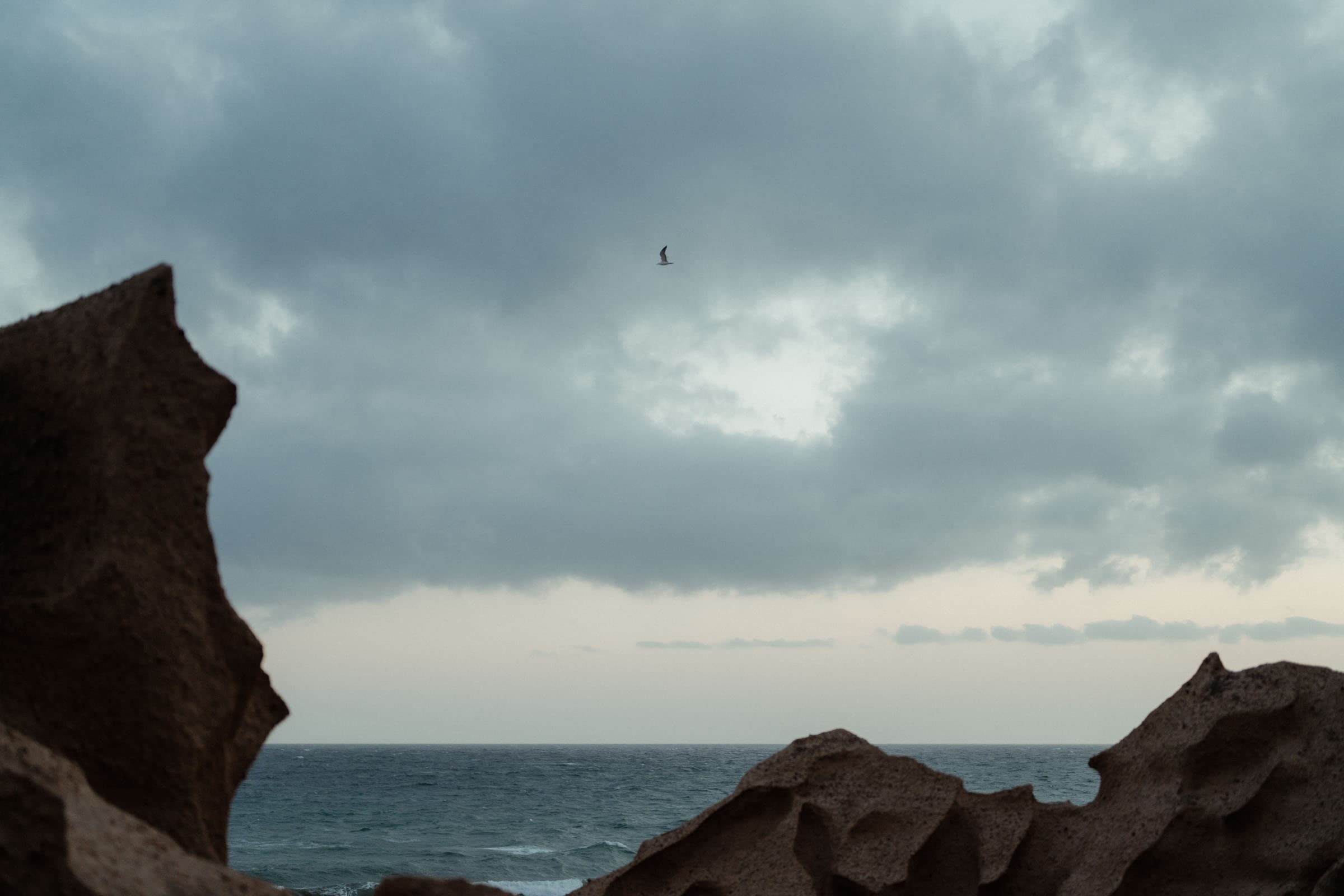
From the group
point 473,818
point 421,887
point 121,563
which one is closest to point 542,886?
point 473,818

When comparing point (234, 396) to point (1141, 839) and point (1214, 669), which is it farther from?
point (1214, 669)

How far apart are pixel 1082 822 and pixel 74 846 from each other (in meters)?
7.57

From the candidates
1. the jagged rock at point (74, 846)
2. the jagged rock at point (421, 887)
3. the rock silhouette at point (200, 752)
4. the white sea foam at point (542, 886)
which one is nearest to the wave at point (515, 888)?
the white sea foam at point (542, 886)

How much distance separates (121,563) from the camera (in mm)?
4516

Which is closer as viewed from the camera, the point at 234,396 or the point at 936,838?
the point at 234,396

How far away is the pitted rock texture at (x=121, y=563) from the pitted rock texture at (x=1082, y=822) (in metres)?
4.43

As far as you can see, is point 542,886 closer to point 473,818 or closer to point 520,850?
point 520,850

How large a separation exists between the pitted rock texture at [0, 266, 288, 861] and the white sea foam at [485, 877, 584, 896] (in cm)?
1999

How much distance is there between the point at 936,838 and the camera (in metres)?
8.55

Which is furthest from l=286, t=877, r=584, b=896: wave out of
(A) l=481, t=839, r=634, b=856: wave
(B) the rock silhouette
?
(B) the rock silhouette

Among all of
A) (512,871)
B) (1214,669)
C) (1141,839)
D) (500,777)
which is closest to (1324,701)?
(1214,669)

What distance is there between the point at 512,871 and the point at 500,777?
135 ft

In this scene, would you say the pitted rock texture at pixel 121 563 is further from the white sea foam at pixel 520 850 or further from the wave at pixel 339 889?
the white sea foam at pixel 520 850

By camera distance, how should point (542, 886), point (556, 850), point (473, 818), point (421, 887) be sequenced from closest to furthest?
point (421, 887) → point (542, 886) → point (556, 850) → point (473, 818)
